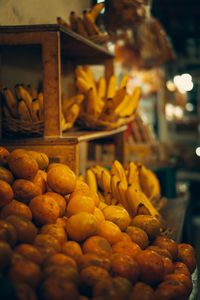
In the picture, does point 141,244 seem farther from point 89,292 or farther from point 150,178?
point 150,178

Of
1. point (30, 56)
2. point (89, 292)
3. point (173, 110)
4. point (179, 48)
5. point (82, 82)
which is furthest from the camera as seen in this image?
point (179, 48)

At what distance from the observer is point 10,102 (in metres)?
2.21

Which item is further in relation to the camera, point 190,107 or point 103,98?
point 190,107

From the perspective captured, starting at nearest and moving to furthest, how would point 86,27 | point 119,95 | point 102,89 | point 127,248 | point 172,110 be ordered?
point 127,248
point 86,27
point 119,95
point 102,89
point 172,110

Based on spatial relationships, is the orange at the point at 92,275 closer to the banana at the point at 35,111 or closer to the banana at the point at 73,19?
the banana at the point at 35,111

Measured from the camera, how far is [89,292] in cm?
130

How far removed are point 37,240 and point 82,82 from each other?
1.91m

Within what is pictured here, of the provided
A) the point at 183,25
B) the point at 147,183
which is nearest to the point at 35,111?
the point at 147,183

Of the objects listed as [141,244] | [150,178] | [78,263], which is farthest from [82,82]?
[78,263]

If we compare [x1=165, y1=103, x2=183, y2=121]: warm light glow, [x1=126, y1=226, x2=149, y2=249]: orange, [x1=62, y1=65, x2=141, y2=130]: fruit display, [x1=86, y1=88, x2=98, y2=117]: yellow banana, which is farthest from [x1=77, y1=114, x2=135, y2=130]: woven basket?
[x1=165, y1=103, x2=183, y2=121]: warm light glow

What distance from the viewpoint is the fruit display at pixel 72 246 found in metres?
1.21

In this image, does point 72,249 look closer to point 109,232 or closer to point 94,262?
point 94,262

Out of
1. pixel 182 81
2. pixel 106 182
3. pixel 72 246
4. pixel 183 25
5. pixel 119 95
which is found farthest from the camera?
pixel 183 25

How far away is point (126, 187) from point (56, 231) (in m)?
1.13
